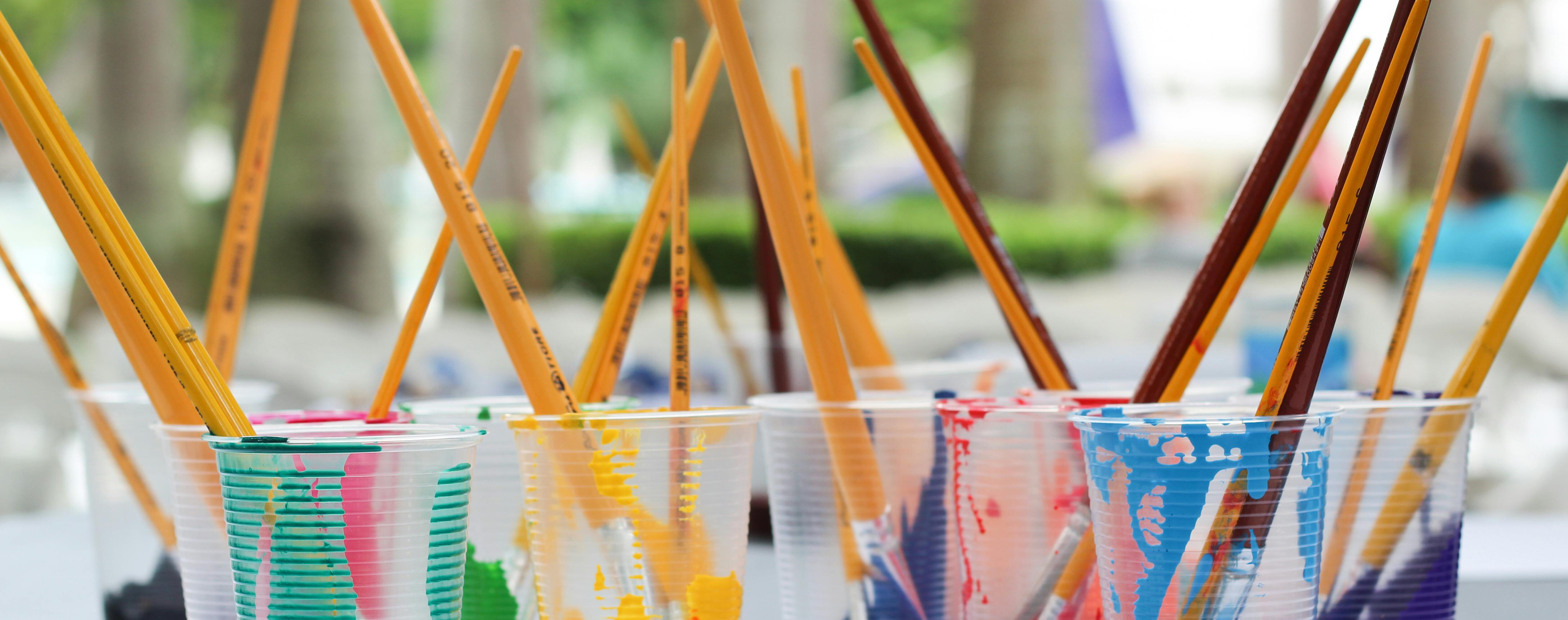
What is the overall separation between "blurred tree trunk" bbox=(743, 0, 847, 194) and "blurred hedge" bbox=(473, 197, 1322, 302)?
339mm

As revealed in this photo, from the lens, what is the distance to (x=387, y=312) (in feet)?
11.8

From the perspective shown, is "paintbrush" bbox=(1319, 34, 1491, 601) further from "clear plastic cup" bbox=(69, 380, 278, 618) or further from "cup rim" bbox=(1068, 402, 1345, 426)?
"clear plastic cup" bbox=(69, 380, 278, 618)

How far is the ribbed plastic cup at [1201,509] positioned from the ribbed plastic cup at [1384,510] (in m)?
0.08

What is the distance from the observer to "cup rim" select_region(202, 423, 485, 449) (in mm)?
449

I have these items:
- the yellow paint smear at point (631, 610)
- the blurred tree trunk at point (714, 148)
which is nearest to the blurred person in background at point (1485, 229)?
the blurred tree trunk at point (714, 148)

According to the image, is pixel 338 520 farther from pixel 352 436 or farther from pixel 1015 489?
pixel 1015 489

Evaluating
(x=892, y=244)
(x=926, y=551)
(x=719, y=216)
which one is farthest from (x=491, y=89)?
(x=926, y=551)

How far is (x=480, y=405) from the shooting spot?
0.60m

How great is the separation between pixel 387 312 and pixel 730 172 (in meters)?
1.67

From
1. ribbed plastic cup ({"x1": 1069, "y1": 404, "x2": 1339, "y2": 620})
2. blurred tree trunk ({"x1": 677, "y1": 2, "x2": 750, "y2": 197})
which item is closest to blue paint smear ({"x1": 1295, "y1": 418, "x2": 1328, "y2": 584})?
ribbed plastic cup ({"x1": 1069, "y1": 404, "x2": 1339, "y2": 620})

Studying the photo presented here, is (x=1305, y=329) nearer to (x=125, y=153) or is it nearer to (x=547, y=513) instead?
(x=547, y=513)

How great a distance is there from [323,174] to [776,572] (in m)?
3.00

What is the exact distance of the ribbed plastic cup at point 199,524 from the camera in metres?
0.51

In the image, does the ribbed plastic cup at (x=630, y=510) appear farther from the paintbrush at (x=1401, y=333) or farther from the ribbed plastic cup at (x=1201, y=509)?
the paintbrush at (x=1401, y=333)
